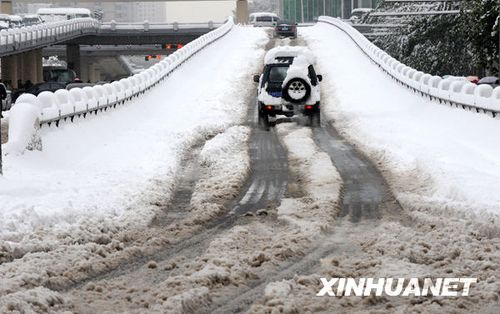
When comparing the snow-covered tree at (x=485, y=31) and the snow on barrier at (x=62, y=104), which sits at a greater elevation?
the snow-covered tree at (x=485, y=31)

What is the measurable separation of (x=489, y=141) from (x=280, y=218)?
8689mm

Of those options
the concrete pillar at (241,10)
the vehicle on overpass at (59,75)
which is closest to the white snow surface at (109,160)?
the vehicle on overpass at (59,75)

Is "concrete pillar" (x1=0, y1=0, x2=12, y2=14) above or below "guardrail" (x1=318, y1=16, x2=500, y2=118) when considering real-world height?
above

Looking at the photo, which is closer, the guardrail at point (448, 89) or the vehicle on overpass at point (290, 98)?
the guardrail at point (448, 89)

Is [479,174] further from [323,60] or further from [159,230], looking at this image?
[323,60]

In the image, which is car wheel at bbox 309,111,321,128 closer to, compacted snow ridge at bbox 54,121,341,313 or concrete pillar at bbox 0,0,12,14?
compacted snow ridge at bbox 54,121,341,313

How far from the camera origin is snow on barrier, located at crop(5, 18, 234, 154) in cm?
1611

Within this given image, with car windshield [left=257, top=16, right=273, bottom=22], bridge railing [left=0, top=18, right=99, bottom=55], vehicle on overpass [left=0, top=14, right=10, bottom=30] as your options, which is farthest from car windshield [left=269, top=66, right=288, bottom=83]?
car windshield [left=257, top=16, right=273, bottom=22]

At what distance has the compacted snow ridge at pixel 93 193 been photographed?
932 cm

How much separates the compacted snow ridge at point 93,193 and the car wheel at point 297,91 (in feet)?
6.15

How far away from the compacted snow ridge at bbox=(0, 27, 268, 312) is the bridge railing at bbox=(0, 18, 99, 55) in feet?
101

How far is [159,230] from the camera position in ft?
37.4

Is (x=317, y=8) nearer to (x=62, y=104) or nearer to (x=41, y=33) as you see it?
(x=41, y=33)
